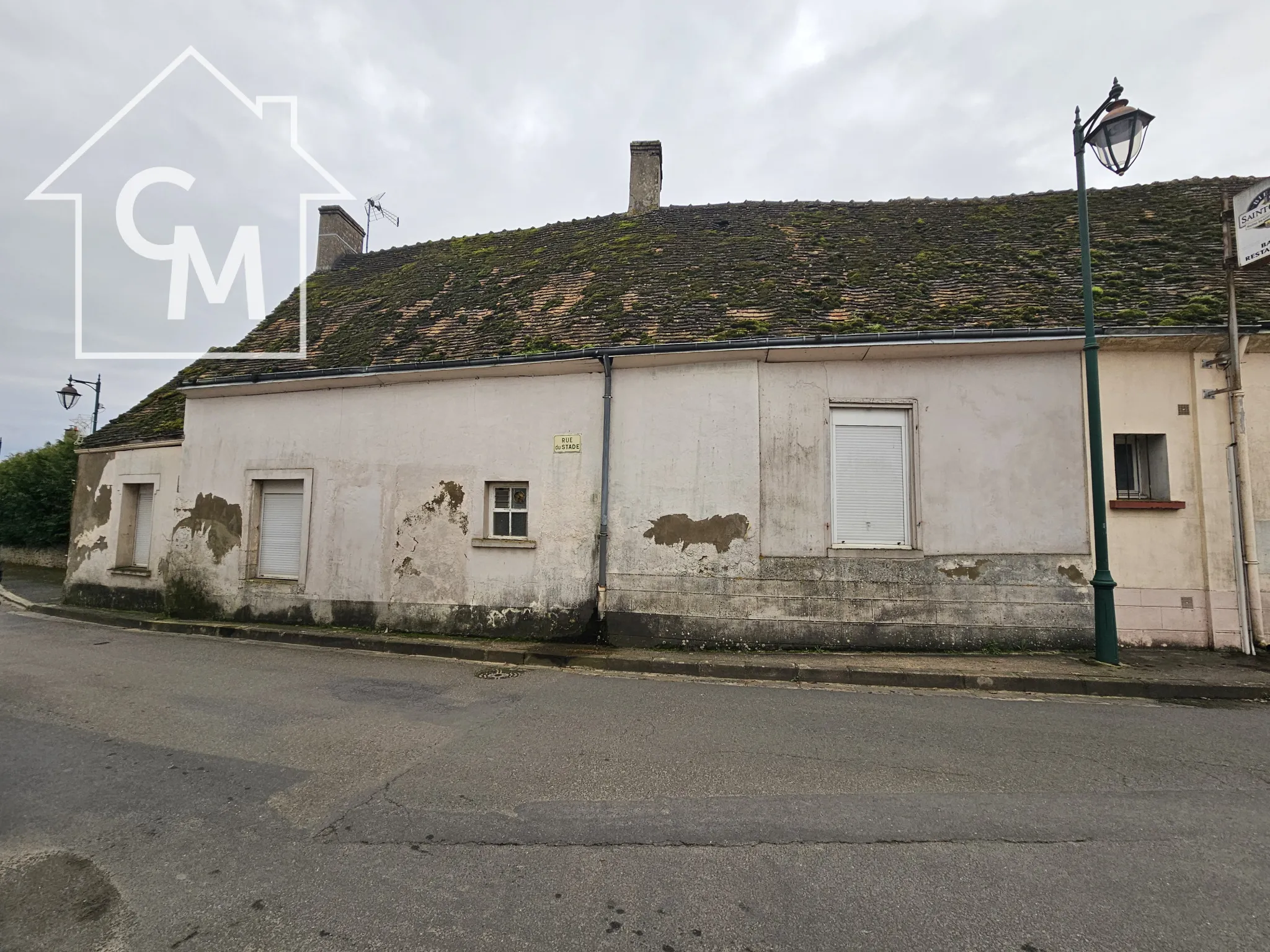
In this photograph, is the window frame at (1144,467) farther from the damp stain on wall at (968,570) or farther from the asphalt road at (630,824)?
the asphalt road at (630,824)

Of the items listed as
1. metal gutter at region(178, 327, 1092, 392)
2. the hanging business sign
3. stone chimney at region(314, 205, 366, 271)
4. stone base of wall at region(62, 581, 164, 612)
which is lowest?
stone base of wall at region(62, 581, 164, 612)

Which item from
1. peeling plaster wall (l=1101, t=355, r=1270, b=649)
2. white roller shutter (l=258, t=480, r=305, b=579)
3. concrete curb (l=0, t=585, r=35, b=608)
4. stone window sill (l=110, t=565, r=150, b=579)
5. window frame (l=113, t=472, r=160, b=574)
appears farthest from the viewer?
concrete curb (l=0, t=585, r=35, b=608)

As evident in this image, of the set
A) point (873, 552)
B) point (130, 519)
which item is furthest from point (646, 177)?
point (130, 519)

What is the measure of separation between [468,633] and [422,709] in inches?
130

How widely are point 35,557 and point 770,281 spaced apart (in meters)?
24.4

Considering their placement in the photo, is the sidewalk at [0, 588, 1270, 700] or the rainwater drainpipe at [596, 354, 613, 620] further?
the rainwater drainpipe at [596, 354, 613, 620]

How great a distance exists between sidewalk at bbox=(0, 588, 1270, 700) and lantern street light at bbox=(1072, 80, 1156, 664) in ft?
1.77

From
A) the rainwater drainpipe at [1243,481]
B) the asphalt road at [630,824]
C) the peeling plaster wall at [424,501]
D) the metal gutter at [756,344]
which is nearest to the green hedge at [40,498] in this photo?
the peeling plaster wall at [424,501]

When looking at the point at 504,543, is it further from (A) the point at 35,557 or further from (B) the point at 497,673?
(A) the point at 35,557

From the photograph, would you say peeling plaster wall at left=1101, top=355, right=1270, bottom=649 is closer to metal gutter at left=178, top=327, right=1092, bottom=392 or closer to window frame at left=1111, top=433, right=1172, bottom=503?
window frame at left=1111, top=433, right=1172, bottom=503

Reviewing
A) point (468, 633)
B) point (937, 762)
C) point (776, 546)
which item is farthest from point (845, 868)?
point (468, 633)

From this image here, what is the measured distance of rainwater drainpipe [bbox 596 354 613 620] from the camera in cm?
834

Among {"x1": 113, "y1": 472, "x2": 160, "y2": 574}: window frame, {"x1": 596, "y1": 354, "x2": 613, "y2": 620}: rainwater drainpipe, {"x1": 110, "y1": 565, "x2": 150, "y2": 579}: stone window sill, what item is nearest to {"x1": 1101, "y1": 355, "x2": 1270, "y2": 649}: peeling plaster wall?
{"x1": 596, "y1": 354, "x2": 613, "y2": 620}: rainwater drainpipe

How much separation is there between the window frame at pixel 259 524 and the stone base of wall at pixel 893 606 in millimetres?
6022
